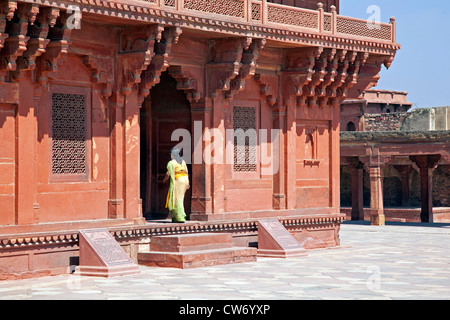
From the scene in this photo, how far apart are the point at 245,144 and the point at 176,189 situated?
194cm

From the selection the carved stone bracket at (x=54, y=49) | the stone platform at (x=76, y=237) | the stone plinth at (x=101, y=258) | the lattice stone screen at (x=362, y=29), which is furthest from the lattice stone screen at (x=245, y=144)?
the carved stone bracket at (x=54, y=49)

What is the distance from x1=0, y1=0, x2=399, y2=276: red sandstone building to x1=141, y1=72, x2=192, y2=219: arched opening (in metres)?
0.03

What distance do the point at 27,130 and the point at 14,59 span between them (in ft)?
3.10

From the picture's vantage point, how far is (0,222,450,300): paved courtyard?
31.3 feet

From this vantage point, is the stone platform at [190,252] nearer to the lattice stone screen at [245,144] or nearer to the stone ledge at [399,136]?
the lattice stone screen at [245,144]

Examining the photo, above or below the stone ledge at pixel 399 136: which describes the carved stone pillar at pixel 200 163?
below

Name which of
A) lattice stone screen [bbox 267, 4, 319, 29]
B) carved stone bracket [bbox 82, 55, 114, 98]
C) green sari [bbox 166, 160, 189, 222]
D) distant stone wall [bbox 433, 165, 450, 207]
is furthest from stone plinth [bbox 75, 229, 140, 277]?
distant stone wall [bbox 433, 165, 450, 207]

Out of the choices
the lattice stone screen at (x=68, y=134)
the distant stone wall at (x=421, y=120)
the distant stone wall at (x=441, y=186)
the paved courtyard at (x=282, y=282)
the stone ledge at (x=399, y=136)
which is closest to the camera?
the paved courtyard at (x=282, y=282)

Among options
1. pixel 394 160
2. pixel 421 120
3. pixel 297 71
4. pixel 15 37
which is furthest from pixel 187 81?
pixel 421 120

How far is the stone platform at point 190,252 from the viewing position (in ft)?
39.8

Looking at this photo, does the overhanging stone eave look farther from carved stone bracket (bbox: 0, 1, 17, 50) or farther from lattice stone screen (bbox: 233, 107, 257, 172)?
carved stone bracket (bbox: 0, 1, 17, 50)

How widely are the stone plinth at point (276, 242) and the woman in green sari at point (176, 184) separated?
63.1 inches

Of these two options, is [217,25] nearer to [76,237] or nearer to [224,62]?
[224,62]
